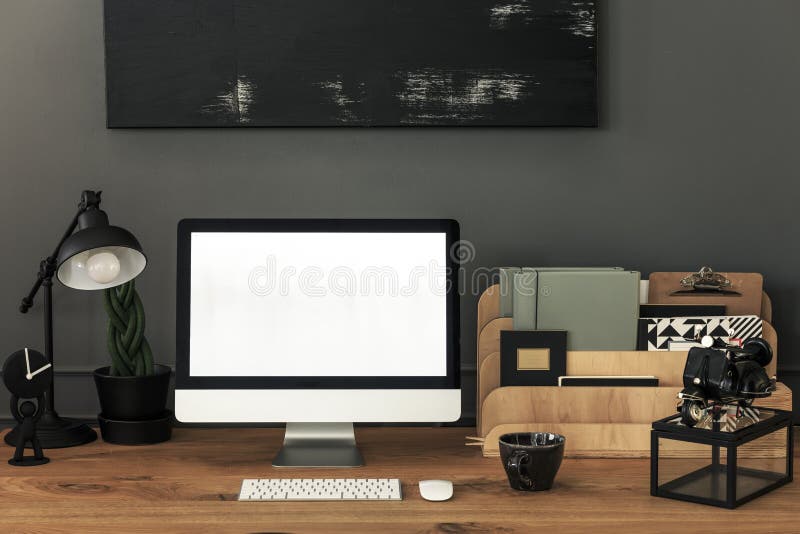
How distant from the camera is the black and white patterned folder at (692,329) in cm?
158

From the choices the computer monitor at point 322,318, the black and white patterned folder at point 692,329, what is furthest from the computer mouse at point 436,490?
the black and white patterned folder at point 692,329

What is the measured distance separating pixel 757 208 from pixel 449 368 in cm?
85

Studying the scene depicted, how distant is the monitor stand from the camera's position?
56.3 inches

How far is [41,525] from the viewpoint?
1159 mm

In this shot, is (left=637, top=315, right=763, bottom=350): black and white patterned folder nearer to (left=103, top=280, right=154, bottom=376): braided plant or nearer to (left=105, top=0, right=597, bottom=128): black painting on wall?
(left=105, top=0, right=597, bottom=128): black painting on wall

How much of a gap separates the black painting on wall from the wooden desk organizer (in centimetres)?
53

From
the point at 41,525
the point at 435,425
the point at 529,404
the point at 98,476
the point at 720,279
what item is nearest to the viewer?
the point at 41,525

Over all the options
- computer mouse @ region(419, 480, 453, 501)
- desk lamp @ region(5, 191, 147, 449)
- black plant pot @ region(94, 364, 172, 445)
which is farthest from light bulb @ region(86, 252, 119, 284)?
computer mouse @ region(419, 480, 453, 501)

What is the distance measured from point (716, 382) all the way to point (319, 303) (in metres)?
0.70

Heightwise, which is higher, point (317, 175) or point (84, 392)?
point (317, 175)

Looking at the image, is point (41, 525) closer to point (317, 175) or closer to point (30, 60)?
point (317, 175)

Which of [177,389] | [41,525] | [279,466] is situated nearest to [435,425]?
[279,466]

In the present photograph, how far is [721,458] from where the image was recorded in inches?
49.6

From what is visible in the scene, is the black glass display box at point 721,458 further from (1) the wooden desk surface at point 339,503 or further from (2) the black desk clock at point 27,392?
(2) the black desk clock at point 27,392
